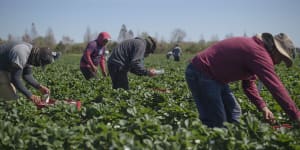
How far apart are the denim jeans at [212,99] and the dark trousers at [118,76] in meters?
2.64

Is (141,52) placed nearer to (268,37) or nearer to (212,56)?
(212,56)

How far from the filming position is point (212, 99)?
168 inches

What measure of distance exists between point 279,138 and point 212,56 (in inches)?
46.1

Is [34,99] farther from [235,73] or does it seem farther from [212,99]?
[235,73]

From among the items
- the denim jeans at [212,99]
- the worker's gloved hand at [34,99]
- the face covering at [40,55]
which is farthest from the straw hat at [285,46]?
the worker's gloved hand at [34,99]

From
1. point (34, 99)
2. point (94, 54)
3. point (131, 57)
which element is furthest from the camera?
point (94, 54)

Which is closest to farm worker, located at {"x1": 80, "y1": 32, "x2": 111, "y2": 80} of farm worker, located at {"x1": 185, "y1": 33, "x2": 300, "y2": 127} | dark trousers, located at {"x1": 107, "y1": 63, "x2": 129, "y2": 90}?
dark trousers, located at {"x1": 107, "y1": 63, "x2": 129, "y2": 90}

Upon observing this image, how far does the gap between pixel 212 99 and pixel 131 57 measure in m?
2.78

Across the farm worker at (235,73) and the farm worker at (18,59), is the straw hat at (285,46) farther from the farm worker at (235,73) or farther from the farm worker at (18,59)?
the farm worker at (18,59)

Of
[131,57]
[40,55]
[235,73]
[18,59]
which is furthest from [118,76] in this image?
[235,73]

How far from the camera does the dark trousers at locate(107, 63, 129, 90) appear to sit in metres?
6.96

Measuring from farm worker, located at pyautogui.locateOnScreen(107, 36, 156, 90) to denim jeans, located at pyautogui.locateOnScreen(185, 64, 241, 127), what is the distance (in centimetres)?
210

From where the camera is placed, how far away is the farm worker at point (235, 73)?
3693 millimetres

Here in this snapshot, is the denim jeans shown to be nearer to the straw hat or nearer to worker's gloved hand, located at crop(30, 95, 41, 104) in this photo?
the straw hat
